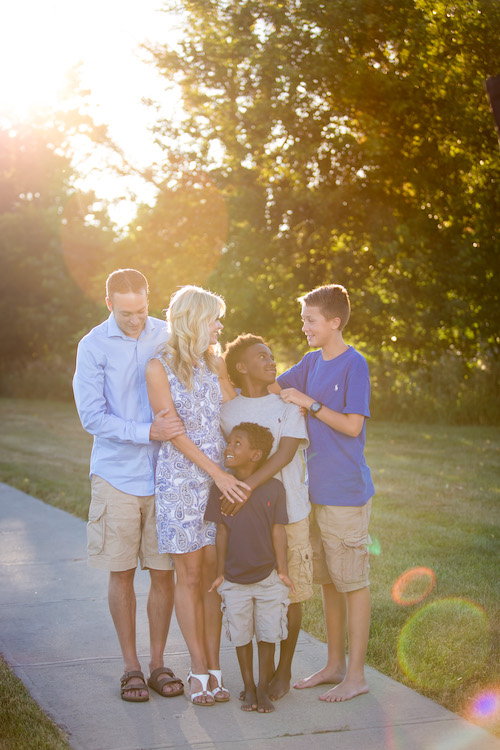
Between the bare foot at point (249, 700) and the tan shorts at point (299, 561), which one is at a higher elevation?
the tan shorts at point (299, 561)

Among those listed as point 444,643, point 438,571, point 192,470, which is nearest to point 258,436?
point 192,470

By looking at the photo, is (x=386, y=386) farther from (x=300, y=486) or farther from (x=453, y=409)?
(x=300, y=486)

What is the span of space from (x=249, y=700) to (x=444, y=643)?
1359 millimetres

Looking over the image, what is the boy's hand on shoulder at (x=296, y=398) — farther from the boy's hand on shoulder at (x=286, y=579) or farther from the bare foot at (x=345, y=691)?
the bare foot at (x=345, y=691)

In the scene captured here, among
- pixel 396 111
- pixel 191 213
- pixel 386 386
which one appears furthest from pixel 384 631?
pixel 191 213

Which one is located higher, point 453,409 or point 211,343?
point 211,343

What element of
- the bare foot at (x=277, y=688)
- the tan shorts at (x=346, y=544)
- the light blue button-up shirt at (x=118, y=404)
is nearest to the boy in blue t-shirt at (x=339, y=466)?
the tan shorts at (x=346, y=544)

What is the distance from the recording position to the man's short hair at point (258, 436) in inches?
158

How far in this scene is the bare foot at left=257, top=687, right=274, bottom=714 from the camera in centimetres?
388

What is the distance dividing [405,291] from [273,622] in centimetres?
1335

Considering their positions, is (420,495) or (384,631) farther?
(420,495)

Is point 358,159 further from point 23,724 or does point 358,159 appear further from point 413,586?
point 23,724

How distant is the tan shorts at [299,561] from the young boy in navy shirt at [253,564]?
7cm

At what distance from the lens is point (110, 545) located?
166 inches
